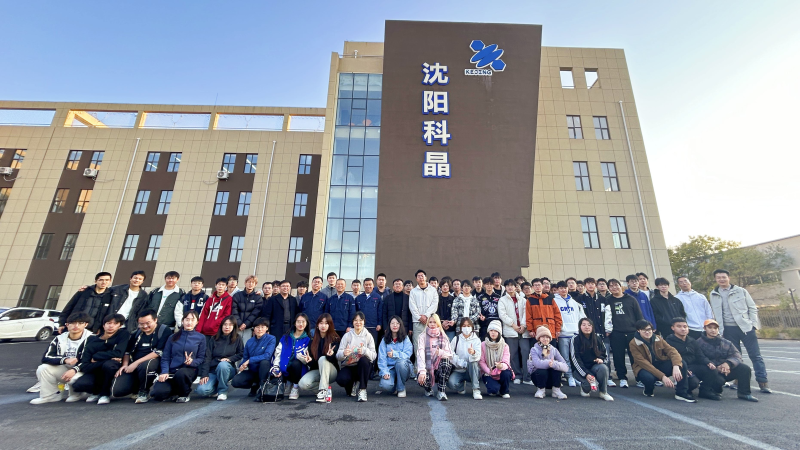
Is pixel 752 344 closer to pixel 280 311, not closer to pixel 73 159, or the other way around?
pixel 280 311

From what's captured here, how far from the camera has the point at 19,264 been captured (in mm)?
20031

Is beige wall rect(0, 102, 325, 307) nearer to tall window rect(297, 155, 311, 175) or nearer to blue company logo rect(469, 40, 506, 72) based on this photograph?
tall window rect(297, 155, 311, 175)

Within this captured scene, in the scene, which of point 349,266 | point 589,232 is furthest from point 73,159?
point 589,232

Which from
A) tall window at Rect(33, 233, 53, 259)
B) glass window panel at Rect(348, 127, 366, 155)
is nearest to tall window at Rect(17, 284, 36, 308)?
tall window at Rect(33, 233, 53, 259)

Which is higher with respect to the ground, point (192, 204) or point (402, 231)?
point (192, 204)

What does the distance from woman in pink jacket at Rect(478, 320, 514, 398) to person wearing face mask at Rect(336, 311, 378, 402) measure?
1.84 meters

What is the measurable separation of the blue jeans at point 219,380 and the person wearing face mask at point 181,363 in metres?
0.21

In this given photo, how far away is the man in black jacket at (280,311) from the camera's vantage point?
6.37 meters

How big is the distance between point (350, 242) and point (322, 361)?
1047 centimetres

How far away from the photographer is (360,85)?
1766 centimetres

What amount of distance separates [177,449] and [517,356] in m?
5.55

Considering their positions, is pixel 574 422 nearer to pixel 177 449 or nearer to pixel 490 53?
pixel 177 449

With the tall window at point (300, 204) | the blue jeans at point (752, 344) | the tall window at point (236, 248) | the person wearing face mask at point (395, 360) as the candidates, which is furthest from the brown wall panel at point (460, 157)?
the tall window at point (236, 248)

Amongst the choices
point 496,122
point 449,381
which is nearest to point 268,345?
point 449,381
